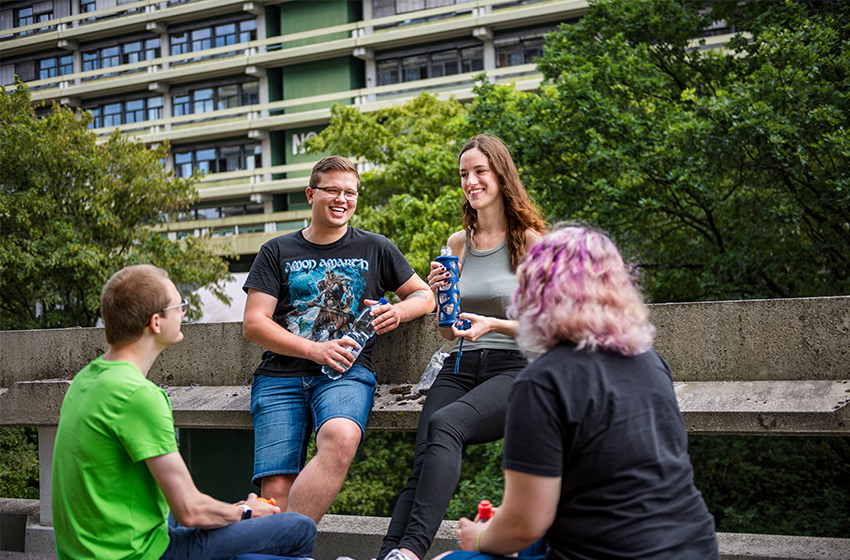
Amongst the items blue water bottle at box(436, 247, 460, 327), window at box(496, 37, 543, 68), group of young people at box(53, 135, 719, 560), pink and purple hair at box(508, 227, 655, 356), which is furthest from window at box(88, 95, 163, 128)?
pink and purple hair at box(508, 227, 655, 356)

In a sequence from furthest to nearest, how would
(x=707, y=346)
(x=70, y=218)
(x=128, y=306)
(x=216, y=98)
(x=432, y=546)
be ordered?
(x=216, y=98) → (x=70, y=218) → (x=432, y=546) → (x=707, y=346) → (x=128, y=306)

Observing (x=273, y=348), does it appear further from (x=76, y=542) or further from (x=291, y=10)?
(x=291, y=10)

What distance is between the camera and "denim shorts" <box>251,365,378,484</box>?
12.0ft

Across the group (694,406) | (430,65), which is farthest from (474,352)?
(430,65)

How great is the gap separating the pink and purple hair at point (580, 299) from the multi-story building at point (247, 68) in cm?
3593

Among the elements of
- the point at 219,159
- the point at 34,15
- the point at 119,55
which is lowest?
the point at 219,159

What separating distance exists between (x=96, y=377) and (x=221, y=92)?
43.6 m

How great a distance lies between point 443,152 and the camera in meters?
21.3

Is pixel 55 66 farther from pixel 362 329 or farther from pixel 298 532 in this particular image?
pixel 298 532

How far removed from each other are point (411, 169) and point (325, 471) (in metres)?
18.9

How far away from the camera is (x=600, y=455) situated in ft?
6.24

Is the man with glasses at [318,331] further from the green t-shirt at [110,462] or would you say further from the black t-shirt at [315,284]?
the green t-shirt at [110,462]

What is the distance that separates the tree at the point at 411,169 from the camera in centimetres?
1966

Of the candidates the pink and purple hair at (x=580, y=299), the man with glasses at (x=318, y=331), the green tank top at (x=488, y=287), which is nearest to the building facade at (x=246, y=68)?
the man with glasses at (x=318, y=331)
